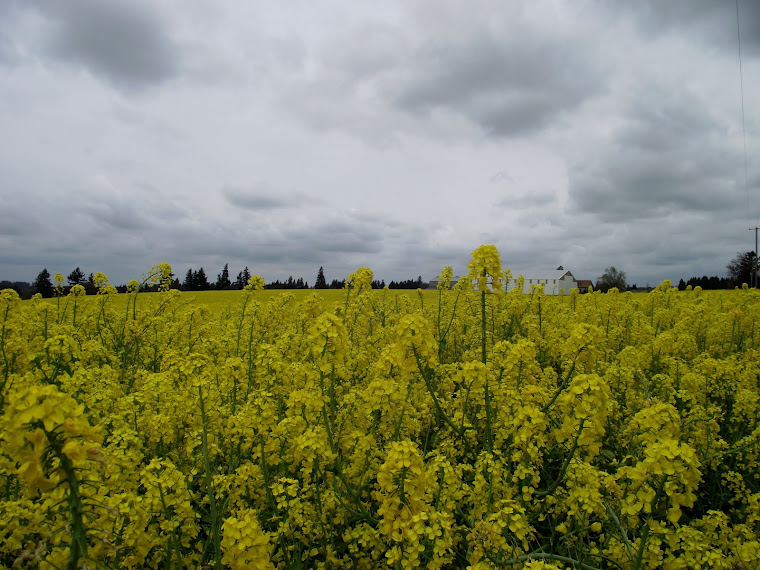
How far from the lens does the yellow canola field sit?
244 centimetres

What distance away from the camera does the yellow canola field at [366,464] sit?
2.44 meters

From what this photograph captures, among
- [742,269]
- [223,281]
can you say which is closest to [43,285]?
[223,281]

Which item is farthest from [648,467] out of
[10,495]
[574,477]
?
[10,495]

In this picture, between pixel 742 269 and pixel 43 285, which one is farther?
pixel 742 269

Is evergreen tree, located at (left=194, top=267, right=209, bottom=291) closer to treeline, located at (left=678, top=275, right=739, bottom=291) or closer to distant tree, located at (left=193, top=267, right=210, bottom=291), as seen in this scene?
distant tree, located at (left=193, top=267, right=210, bottom=291)

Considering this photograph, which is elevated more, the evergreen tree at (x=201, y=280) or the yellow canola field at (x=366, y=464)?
the evergreen tree at (x=201, y=280)

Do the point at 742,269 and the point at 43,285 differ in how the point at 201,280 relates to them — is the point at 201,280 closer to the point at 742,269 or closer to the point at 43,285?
the point at 43,285

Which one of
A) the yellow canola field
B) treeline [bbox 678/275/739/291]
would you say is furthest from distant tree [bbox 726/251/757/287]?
the yellow canola field

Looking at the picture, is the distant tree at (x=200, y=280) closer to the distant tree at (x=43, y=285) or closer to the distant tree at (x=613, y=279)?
the distant tree at (x=43, y=285)

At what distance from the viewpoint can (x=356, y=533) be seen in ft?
10.3

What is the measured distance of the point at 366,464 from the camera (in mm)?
3695

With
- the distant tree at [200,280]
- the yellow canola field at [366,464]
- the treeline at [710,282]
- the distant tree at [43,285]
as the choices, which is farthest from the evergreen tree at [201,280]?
the treeline at [710,282]

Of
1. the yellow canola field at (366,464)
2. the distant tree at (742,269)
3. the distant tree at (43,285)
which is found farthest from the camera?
the distant tree at (742,269)

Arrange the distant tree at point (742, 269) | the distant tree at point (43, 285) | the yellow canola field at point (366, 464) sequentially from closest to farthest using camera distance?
the yellow canola field at point (366, 464) < the distant tree at point (43, 285) < the distant tree at point (742, 269)
